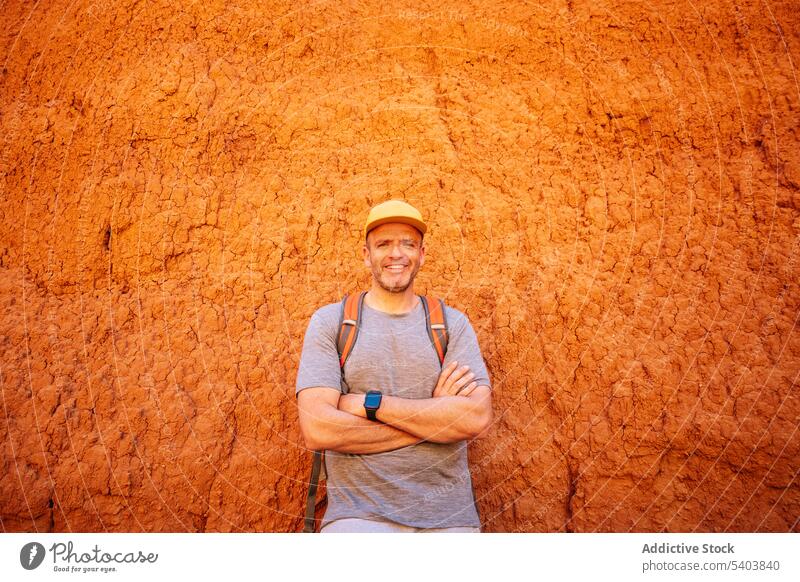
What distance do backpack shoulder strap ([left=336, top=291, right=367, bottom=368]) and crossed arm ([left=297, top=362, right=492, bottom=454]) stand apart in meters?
0.31

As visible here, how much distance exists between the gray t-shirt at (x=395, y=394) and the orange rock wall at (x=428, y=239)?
1.10 metres

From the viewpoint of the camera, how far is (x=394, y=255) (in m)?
4.27

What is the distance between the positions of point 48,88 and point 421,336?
4.30m

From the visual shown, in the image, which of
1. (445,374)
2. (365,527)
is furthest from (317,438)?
(445,374)

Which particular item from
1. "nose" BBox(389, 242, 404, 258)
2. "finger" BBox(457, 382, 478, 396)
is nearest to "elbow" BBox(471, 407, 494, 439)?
"finger" BBox(457, 382, 478, 396)

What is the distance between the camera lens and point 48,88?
5.77 metres

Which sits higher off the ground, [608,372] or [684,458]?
[608,372]

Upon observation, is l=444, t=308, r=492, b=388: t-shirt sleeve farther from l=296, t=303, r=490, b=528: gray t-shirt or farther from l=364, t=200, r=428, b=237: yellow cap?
l=364, t=200, r=428, b=237: yellow cap

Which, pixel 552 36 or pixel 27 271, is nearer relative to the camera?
pixel 27 271

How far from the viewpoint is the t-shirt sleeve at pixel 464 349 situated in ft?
13.9

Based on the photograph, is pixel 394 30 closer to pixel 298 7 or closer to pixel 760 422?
pixel 298 7

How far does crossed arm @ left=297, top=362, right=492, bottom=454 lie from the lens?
3.82m

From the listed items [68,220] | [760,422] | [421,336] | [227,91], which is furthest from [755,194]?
[68,220]

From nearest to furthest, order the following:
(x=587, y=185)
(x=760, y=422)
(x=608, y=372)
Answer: (x=760, y=422) < (x=608, y=372) < (x=587, y=185)
